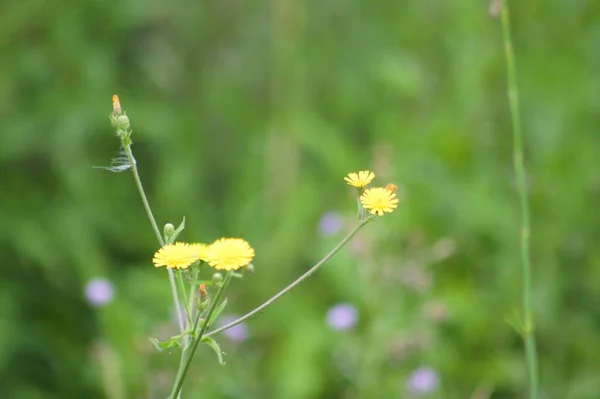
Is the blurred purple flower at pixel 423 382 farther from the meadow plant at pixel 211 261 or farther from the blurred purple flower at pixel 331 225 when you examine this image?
the meadow plant at pixel 211 261

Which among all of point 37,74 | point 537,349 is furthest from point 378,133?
point 37,74

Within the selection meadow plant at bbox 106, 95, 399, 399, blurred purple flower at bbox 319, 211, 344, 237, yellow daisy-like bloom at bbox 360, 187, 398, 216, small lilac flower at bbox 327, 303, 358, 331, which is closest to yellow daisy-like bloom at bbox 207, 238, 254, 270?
meadow plant at bbox 106, 95, 399, 399

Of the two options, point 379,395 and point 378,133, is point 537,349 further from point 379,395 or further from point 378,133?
point 378,133

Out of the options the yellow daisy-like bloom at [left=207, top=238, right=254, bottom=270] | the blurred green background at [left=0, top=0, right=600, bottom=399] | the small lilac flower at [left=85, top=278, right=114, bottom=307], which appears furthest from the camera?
the blurred green background at [left=0, top=0, right=600, bottom=399]

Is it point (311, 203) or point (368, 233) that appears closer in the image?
point (368, 233)

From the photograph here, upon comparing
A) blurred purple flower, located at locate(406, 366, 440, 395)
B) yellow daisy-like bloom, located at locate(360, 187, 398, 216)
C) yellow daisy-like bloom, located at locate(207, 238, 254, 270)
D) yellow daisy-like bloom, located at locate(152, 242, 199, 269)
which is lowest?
yellow daisy-like bloom, located at locate(207, 238, 254, 270)

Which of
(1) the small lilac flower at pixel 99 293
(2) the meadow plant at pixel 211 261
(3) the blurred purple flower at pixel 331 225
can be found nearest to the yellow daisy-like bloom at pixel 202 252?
(2) the meadow plant at pixel 211 261

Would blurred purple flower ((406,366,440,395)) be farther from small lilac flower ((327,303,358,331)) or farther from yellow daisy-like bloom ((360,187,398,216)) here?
yellow daisy-like bloom ((360,187,398,216))
